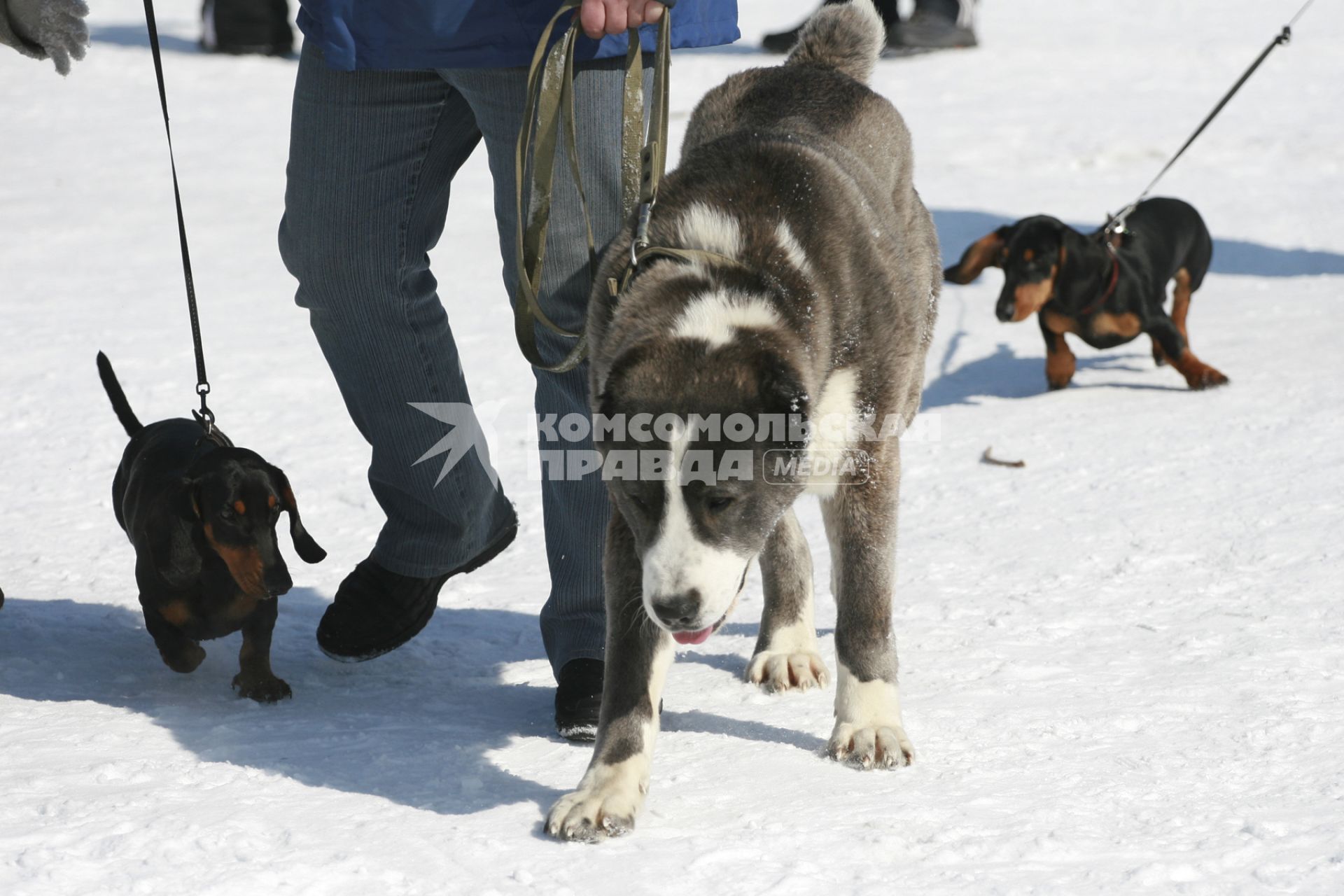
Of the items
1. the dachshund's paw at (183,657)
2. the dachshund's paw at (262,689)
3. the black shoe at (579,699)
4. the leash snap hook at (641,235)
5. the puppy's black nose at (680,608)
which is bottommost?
the dachshund's paw at (262,689)

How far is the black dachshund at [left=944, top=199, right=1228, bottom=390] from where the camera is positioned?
602cm

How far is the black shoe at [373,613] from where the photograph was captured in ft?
11.1

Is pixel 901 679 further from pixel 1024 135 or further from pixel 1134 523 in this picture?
pixel 1024 135

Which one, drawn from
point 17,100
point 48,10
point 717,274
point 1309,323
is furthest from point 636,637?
point 17,100

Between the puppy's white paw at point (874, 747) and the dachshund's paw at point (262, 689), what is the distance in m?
1.32

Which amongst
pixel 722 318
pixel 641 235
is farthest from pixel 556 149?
pixel 722 318

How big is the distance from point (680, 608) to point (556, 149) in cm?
Answer: 106

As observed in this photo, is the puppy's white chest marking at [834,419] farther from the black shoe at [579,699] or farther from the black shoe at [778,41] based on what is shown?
the black shoe at [778,41]

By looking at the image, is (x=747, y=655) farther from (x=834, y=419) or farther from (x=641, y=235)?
(x=641, y=235)

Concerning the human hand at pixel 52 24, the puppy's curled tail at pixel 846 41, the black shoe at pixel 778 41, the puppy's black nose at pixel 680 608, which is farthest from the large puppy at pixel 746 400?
the black shoe at pixel 778 41

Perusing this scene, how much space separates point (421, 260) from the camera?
3.24 meters

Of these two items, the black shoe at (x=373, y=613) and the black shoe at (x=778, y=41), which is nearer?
the black shoe at (x=373, y=613)

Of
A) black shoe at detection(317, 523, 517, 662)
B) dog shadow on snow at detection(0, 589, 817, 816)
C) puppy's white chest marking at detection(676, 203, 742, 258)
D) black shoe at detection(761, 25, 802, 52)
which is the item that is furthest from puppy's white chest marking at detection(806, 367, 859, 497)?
black shoe at detection(761, 25, 802, 52)

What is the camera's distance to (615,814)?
8.20ft
